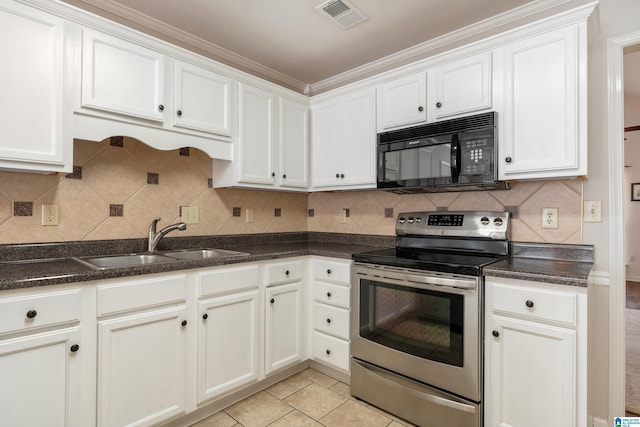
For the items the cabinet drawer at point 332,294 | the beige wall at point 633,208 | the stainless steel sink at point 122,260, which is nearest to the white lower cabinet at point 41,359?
the stainless steel sink at point 122,260

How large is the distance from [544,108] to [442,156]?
22.2 inches

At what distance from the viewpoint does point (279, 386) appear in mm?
2355

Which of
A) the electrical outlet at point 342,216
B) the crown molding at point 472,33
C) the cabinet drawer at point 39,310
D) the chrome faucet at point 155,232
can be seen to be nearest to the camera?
the cabinet drawer at point 39,310

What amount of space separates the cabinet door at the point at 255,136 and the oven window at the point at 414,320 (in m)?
1.12

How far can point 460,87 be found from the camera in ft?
6.76

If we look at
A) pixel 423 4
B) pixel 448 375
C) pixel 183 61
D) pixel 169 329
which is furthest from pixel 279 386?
pixel 423 4

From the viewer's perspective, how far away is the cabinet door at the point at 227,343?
1923mm

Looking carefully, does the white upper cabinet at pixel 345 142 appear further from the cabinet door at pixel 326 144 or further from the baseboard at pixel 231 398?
the baseboard at pixel 231 398

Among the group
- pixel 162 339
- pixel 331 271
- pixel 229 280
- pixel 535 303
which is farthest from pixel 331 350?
pixel 535 303

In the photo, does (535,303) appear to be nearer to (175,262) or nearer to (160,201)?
(175,262)

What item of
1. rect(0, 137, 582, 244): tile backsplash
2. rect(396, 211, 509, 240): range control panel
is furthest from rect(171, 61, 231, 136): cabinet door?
rect(396, 211, 509, 240): range control panel

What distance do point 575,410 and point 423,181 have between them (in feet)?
4.44

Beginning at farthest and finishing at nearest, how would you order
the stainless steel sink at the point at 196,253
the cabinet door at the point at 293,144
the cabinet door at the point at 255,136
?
the cabinet door at the point at 293,144
the cabinet door at the point at 255,136
the stainless steel sink at the point at 196,253

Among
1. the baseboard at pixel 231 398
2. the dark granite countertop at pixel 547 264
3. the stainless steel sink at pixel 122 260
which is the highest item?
the dark granite countertop at pixel 547 264
